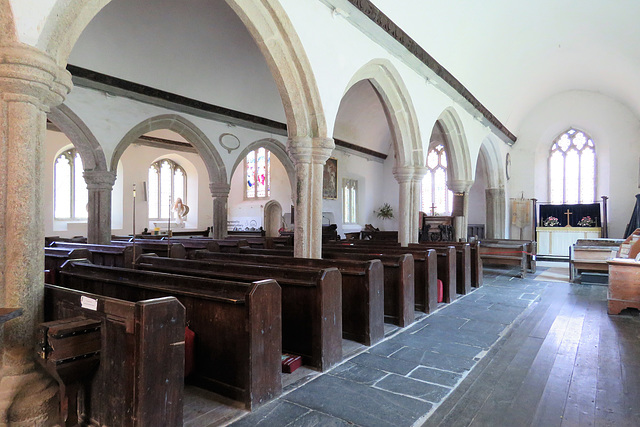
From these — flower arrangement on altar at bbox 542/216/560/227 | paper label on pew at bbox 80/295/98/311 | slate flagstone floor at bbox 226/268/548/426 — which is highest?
flower arrangement on altar at bbox 542/216/560/227

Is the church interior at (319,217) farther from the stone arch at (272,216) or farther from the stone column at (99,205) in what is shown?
the stone arch at (272,216)

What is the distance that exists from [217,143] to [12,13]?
846 cm

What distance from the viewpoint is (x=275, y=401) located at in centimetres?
297

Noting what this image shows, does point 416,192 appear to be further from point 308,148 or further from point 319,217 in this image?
point 308,148

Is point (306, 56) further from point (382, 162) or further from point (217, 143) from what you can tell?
point (382, 162)

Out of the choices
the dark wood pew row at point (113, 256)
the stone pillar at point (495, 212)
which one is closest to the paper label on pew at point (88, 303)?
the dark wood pew row at point (113, 256)

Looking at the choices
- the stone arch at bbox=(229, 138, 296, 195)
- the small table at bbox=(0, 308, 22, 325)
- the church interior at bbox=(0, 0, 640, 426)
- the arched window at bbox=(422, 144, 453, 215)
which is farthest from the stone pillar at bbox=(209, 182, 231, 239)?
the arched window at bbox=(422, 144, 453, 215)

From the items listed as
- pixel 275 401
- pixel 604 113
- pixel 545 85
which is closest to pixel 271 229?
pixel 545 85

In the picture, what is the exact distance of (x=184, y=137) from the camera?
1047cm

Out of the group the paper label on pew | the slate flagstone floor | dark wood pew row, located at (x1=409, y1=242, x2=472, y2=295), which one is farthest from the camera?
dark wood pew row, located at (x1=409, y1=242, x2=472, y2=295)

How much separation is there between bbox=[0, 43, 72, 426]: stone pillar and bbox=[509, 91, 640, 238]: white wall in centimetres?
1598

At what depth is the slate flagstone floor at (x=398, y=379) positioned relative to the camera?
109 inches

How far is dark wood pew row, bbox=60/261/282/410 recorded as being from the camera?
2863 mm

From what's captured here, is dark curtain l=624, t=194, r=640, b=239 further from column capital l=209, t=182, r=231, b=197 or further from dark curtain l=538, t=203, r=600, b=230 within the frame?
column capital l=209, t=182, r=231, b=197
